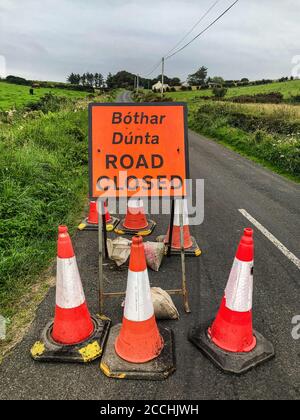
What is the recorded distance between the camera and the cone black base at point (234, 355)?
2.73 m

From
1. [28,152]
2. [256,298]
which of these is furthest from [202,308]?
[28,152]

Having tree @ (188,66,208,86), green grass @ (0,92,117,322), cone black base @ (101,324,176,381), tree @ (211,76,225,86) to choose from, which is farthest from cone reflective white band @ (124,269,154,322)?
tree @ (188,66,208,86)

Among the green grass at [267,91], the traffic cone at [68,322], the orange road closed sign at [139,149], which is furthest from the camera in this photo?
the green grass at [267,91]

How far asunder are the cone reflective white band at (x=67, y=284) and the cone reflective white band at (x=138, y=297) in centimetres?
50

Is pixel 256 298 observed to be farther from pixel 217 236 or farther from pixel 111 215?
pixel 111 215

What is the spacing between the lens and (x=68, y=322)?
2.98 m

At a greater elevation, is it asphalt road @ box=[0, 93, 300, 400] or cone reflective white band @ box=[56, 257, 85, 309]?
cone reflective white band @ box=[56, 257, 85, 309]

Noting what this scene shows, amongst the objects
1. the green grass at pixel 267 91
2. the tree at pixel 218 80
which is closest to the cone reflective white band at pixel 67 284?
the green grass at pixel 267 91

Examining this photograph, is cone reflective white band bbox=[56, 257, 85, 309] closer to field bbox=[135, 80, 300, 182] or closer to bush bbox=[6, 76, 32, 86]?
field bbox=[135, 80, 300, 182]

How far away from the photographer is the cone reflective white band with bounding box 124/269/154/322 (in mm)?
2828

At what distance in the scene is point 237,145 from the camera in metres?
14.9

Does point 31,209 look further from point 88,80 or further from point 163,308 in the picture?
point 88,80

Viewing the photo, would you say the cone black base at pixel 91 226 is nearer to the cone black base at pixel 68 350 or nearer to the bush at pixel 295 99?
the cone black base at pixel 68 350

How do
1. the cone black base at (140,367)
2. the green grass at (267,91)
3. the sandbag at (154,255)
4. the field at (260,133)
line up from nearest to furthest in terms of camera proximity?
the cone black base at (140,367) → the sandbag at (154,255) → the field at (260,133) → the green grass at (267,91)
